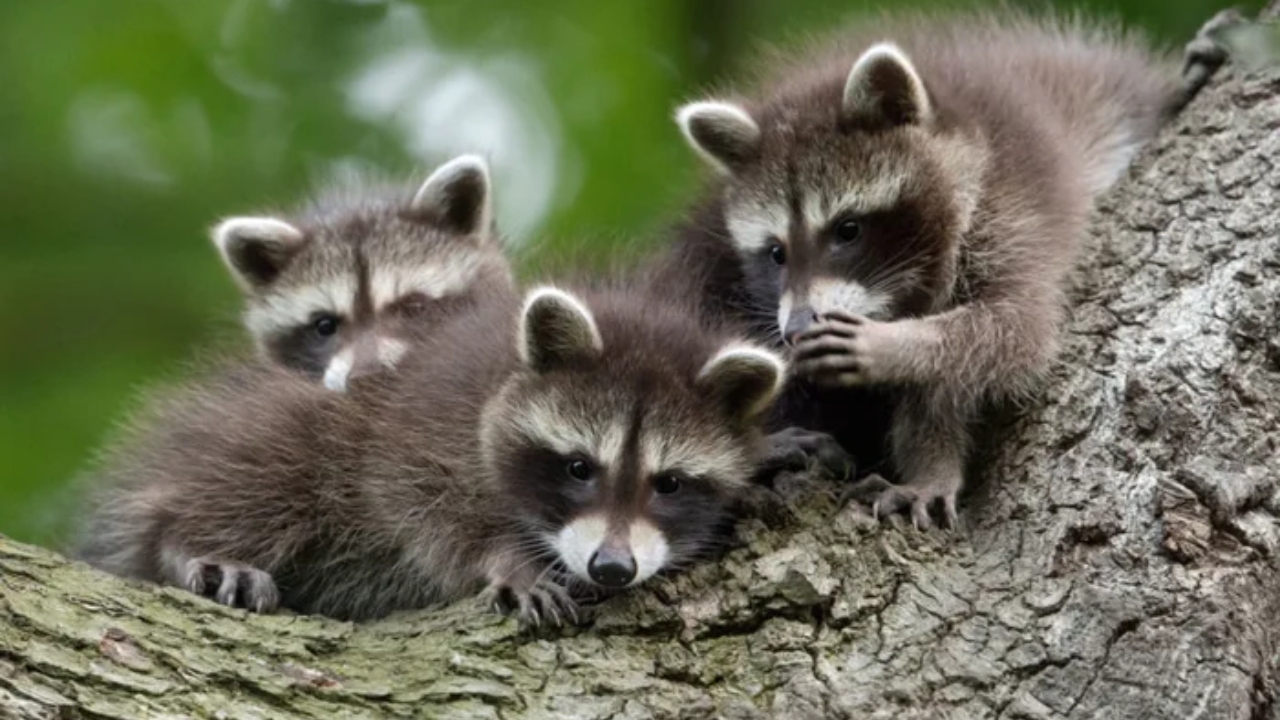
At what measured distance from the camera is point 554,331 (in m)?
4.36

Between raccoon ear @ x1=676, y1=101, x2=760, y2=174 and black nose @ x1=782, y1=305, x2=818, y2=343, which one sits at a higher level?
raccoon ear @ x1=676, y1=101, x2=760, y2=174

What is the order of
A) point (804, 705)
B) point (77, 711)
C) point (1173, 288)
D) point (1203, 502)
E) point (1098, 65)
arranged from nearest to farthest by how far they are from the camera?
1. point (77, 711)
2. point (804, 705)
3. point (1203, 502)
4. point (1173, 288)
5. point (1098, 65)

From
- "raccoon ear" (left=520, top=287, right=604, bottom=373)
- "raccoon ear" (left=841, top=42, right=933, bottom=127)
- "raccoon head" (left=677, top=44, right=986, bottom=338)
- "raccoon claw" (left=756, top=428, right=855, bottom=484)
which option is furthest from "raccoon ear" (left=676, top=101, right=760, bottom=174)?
"raccoon claw" (left=756, top=428, right=855, bottom=484)

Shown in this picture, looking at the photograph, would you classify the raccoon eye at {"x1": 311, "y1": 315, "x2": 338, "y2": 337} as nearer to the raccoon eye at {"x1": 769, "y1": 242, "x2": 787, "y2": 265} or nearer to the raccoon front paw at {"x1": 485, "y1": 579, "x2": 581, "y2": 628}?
the raccoon eye at {"x1": 769, "y1": 242, "x2": 787, "y2": 265}

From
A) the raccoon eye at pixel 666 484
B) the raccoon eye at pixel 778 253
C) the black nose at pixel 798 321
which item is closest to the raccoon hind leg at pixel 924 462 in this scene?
the black nose at pixel 798 321

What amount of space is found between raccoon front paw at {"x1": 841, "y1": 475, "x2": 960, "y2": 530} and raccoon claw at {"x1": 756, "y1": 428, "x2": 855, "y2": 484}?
0.07 metres

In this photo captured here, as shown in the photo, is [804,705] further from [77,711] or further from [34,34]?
[34,34]

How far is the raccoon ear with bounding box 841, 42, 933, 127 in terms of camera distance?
4.75 meters

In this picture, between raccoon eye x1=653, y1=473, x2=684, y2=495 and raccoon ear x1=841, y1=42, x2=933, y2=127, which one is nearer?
raccoon eye x1=653, y1=473, x2=684, y2=495

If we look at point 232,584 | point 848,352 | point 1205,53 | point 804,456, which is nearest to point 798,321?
point 848,352

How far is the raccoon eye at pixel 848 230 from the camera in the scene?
4797 millimetres

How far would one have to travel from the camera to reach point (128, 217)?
662cm

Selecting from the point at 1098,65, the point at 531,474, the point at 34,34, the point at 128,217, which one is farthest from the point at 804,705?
the point at 34,34

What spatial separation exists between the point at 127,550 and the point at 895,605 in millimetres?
2150
